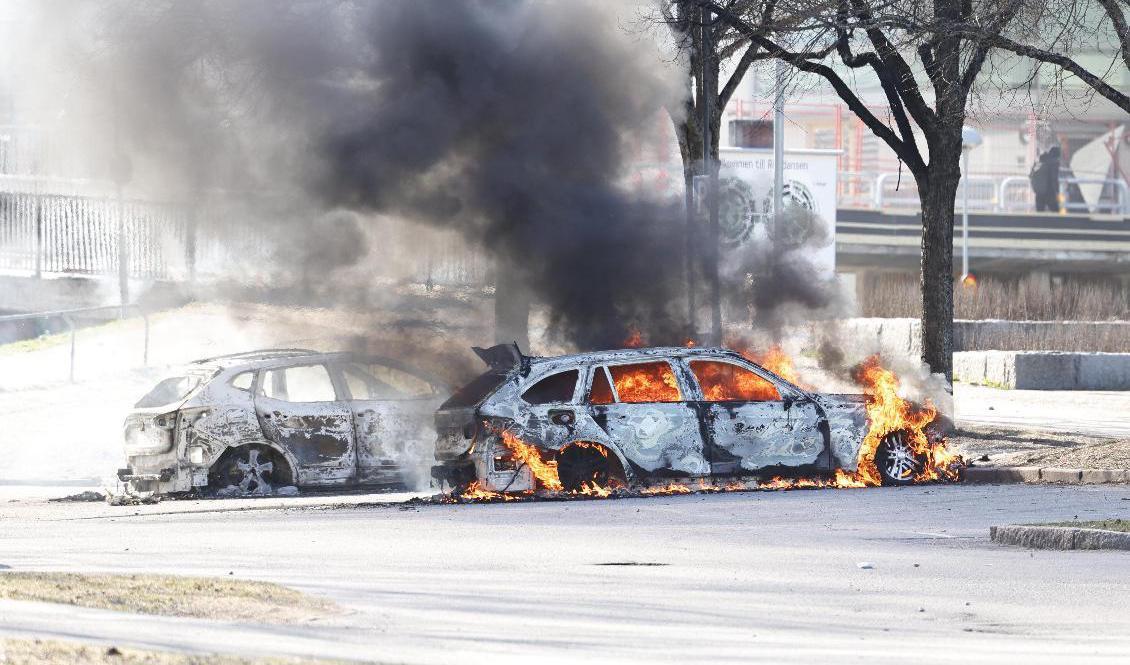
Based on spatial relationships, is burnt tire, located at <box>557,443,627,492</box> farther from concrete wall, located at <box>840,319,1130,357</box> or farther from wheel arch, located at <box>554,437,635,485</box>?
concrete wall, located at <box>840,319,1130,357</box>

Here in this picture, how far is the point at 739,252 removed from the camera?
61.1 feet

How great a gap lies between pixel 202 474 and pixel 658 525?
3.88 m

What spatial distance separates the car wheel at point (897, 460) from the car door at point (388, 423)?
140 inches

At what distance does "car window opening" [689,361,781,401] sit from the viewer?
13414mm

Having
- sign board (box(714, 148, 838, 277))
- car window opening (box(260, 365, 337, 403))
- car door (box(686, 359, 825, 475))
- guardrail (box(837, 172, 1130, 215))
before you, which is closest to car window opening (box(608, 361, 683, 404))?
car door (box(686, 359, 825, 475))

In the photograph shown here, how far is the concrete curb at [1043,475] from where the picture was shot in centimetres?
1440

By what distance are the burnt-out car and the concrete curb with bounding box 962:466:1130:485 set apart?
4.74 meters

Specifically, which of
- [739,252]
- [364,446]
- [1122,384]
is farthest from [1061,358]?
[364,446]

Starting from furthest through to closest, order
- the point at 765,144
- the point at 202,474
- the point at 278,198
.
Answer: the point at 765,144
the point at 278,198
the point at 202,474

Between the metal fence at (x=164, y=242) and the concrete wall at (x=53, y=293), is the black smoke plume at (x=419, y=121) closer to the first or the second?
the metal fence at (x=164, y=242)

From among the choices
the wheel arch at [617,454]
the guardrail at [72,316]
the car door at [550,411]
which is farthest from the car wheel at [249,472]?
the guardrail at [72,316]

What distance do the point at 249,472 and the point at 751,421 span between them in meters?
3.89

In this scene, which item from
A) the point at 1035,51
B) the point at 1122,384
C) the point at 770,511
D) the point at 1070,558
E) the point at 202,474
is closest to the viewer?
the point at 1070,558

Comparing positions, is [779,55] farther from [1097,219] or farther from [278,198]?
[1097,219]
